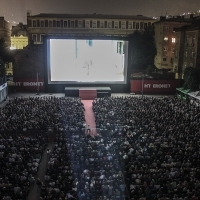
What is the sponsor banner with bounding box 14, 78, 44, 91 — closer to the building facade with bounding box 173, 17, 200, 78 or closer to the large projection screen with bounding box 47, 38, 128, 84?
the large projection screen with bounding box 47, 38, 128, 84

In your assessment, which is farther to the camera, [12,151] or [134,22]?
[134,22]

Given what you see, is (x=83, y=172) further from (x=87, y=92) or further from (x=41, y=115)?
(x=87, y=92)

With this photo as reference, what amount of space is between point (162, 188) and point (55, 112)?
12788mm

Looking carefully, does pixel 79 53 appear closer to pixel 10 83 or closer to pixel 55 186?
pixel 10 83

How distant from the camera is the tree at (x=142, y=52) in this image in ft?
168

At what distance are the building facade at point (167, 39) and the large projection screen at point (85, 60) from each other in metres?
16.5

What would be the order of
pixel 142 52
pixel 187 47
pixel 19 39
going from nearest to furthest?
1. pixel 187 47
2. pixel 142 52
3. pixel 19 39

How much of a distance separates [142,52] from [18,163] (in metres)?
41.1

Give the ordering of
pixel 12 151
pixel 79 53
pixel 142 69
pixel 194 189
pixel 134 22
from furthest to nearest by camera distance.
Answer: pixel 134 22 < pixel 142 69 < pixel 79 53 < pixel 12 151 < pixel 194 189

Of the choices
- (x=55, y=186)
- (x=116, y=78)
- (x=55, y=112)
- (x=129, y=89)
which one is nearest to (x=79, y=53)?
(x=116, y=78)

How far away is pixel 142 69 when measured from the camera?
169 feet

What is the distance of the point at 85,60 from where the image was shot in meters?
34.9

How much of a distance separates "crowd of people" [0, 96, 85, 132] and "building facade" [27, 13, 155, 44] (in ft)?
103

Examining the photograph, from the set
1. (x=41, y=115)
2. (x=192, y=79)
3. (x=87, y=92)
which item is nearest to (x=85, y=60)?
(x=87, y=92)
